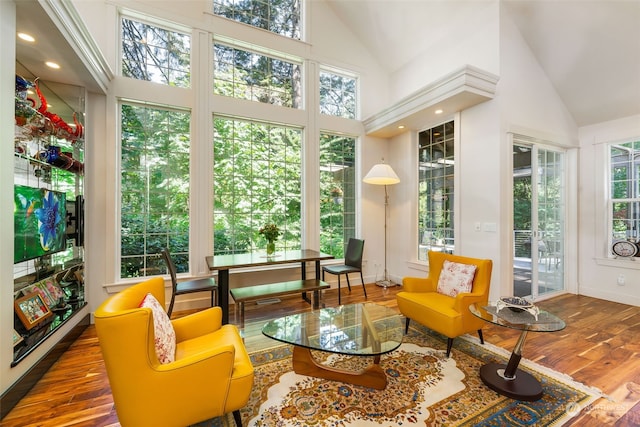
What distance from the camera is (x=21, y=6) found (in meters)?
1.84

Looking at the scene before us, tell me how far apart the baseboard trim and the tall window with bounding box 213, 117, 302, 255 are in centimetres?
172

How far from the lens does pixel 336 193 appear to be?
475 cm

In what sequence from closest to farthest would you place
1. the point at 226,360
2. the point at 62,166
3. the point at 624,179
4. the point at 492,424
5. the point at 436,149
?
the point at 226,360
the point at 492,424
the point at 62,166
the point at 624,179
the point at 436,149

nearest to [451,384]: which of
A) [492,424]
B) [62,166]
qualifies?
[492,424]

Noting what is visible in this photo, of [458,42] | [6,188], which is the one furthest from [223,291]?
[458,42]

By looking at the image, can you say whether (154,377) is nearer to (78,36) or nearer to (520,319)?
(520,319)

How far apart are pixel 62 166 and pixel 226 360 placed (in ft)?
8.80

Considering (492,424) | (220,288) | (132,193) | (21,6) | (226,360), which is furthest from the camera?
(132,193)

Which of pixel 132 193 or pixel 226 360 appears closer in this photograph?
pixel 226 360

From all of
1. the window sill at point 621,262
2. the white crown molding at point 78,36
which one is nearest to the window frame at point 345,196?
the white crown molding at point 78,36

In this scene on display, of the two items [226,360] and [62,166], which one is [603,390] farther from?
[62,166]

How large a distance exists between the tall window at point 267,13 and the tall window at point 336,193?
179cm

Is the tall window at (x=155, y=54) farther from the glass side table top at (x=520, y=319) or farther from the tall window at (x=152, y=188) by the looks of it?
the glass side table top at (x=520, y=319)

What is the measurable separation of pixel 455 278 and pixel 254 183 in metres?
2.97
